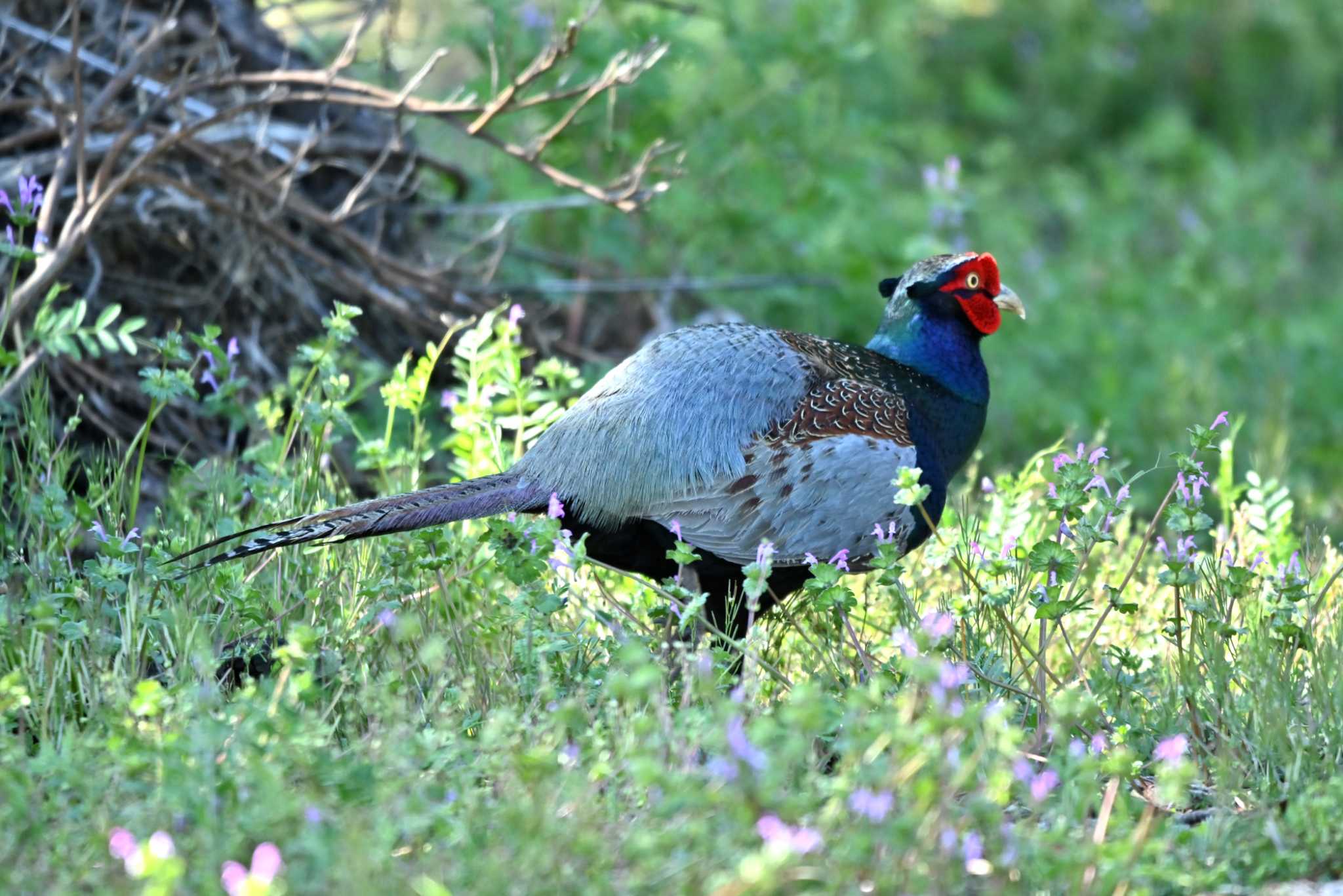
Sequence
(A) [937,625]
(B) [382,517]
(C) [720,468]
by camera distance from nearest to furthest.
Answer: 1. (A) [937,625]
2. (B) [382,517]
3. (C) [720,468]

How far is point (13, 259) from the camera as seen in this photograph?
185 inches

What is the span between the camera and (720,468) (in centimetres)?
386

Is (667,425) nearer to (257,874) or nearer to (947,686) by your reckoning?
(947,686)

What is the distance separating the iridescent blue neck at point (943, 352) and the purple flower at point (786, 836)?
210cm

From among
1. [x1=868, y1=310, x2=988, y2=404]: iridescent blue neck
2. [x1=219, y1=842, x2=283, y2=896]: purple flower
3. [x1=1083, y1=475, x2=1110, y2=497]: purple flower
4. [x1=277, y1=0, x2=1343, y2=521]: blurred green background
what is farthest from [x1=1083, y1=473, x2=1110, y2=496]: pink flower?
[x1=219, y1=842, x2=283, y2=896]: purple flower

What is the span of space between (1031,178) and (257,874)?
9.06 metres

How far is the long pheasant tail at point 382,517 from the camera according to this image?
11.8ft

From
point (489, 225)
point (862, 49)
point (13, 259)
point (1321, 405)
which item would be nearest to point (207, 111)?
point (13, 259)

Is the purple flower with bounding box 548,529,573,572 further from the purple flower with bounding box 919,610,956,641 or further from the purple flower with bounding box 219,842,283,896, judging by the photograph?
the purple flower with bounding box 219,842,283,896

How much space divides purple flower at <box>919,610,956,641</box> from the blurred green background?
5.86 ft

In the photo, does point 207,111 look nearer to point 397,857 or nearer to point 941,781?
point 397,857

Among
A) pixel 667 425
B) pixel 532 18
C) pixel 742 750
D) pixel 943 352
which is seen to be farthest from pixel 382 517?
pixel 532 18

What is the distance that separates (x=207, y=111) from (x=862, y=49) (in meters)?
2.49

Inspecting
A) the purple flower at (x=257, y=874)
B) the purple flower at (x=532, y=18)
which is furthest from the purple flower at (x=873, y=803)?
the purple flower at (x=532, y=18)
